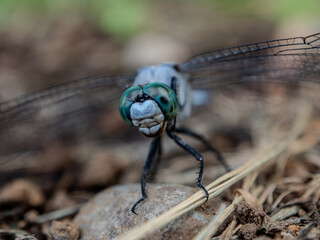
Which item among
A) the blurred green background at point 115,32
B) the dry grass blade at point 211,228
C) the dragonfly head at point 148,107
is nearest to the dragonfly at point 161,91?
the dragonfly head at point 148,107

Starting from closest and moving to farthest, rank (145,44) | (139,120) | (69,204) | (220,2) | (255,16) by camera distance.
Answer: (139,120) → (69,204) → (145,44) → (255,16) → (220,2)

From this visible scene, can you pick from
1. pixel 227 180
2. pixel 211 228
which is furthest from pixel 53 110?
pixel 211 228

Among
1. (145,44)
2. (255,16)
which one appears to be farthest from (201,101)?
(255,16)

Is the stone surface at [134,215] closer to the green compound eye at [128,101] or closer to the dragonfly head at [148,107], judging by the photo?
the dragonfly head at [148,107]

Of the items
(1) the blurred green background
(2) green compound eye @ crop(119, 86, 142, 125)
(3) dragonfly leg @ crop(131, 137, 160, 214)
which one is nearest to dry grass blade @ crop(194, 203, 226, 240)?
(3) dragonfly leg @ crop(131, 137, 160, 214)

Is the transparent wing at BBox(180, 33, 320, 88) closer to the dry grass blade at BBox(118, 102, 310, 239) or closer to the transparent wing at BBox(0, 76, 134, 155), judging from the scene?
the dry grass blade at BBox(118, 102, 310, 239)

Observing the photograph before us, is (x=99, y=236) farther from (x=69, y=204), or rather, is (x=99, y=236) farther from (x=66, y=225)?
(x=69, y=204)
